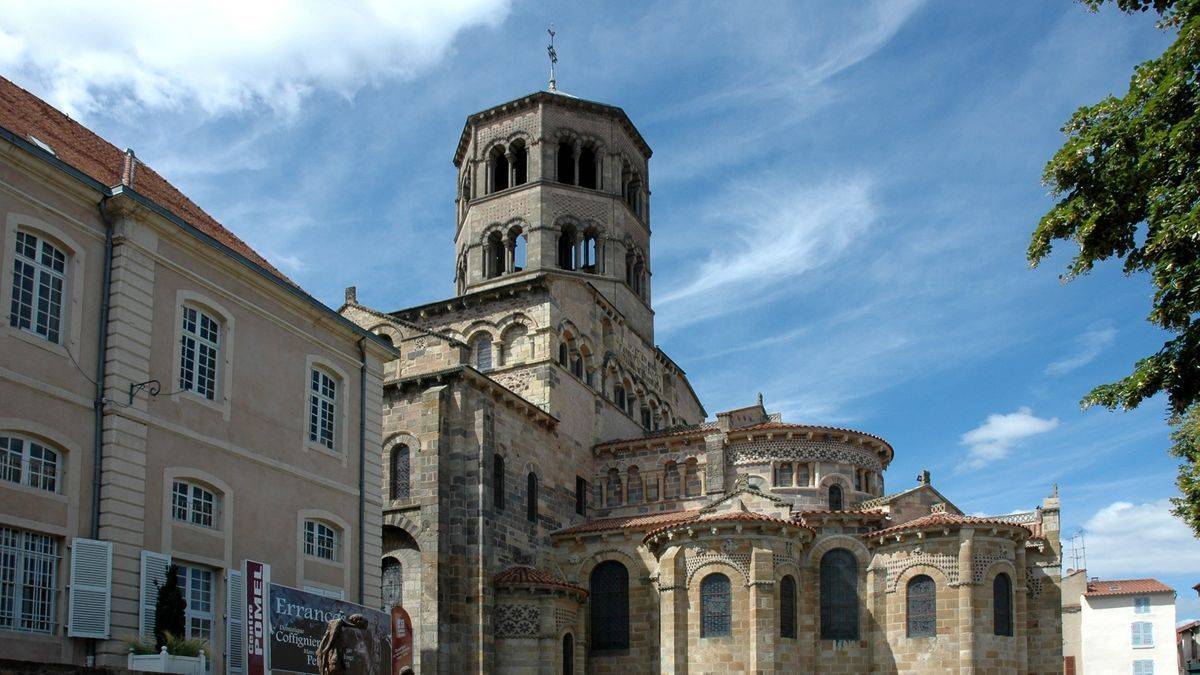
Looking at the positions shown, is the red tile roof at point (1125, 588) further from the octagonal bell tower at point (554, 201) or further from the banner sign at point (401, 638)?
the banner sign at point (401, 638)

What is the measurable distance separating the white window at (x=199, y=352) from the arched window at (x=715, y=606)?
1658cm

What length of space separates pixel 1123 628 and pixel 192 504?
47414mm

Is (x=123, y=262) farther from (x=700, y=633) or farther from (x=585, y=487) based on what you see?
(x=585, y=487)

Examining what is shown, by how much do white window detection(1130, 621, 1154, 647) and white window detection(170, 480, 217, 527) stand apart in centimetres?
4670

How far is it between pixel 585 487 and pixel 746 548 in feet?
26.8

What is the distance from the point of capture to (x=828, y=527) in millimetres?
35500

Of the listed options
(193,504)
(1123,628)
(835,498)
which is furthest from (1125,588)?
(193,504)

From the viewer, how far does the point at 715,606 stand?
33406 mm

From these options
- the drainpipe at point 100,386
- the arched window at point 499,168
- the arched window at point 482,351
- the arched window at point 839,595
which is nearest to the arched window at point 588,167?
the arched window at point 499,168

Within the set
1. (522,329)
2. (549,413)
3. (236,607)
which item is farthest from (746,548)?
(236,607)

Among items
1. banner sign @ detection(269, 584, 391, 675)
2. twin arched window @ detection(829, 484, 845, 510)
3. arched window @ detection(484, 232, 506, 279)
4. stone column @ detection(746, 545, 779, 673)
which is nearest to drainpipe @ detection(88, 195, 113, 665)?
banner sign @ detection(269, 584, 391, 675)

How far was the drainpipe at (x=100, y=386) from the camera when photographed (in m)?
18.4

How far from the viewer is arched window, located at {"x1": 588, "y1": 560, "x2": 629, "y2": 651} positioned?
3588 centimetres

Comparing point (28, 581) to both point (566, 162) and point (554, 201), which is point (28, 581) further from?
point (566, 162)
